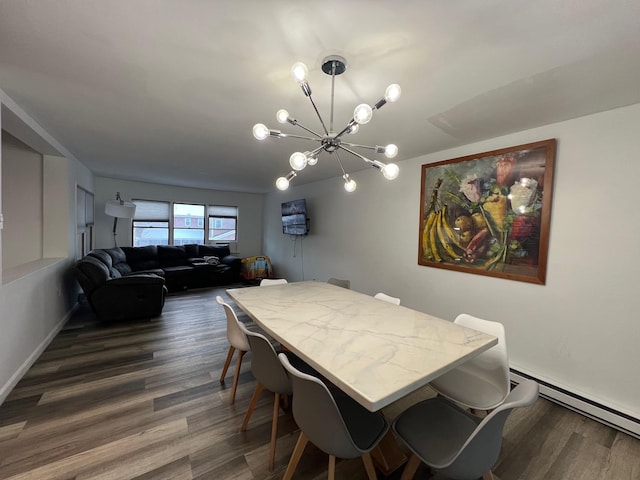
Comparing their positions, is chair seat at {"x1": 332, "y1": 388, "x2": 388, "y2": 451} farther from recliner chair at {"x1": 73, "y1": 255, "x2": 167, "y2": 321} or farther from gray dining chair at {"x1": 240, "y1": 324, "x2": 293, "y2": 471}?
recliner chair at {"x1": 73, "y1": 255, "x2": 167, "y2": 321}

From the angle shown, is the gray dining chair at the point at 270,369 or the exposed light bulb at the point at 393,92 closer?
the exposed light bulb at the point at 393,92

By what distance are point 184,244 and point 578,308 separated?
23.5ft

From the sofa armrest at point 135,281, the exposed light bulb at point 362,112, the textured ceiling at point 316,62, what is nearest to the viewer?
the textured ceiling at point 316,62

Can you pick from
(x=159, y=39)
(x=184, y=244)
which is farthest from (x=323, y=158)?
(x=184, y=244)

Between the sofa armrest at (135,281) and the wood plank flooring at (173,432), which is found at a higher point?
the sofa armrest at (135,281)

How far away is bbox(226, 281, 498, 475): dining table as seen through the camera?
1050 mm

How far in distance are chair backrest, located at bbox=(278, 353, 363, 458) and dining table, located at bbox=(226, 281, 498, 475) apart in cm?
8

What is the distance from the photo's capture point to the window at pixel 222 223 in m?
7.05

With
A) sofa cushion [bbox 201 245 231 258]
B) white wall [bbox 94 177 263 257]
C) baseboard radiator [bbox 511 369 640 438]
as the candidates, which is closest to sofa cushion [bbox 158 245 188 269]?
sofa cushion [bbox 201 245 231 258]

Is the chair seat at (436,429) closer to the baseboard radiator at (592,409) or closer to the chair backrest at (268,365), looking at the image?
the chair backrest at (268,365)

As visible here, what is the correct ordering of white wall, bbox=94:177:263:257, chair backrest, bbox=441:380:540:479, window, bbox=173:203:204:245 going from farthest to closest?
1. window, bbox=173:203:204:245
2. white wall, bbox=94:177:263:257
3. chair backrest, bbox=441:380:540:479

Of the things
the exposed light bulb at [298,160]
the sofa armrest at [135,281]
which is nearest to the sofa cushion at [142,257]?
the sofa armrest at [135,281]

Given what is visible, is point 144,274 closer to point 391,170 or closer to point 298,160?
point 298,160

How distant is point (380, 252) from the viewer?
12.7 ft
